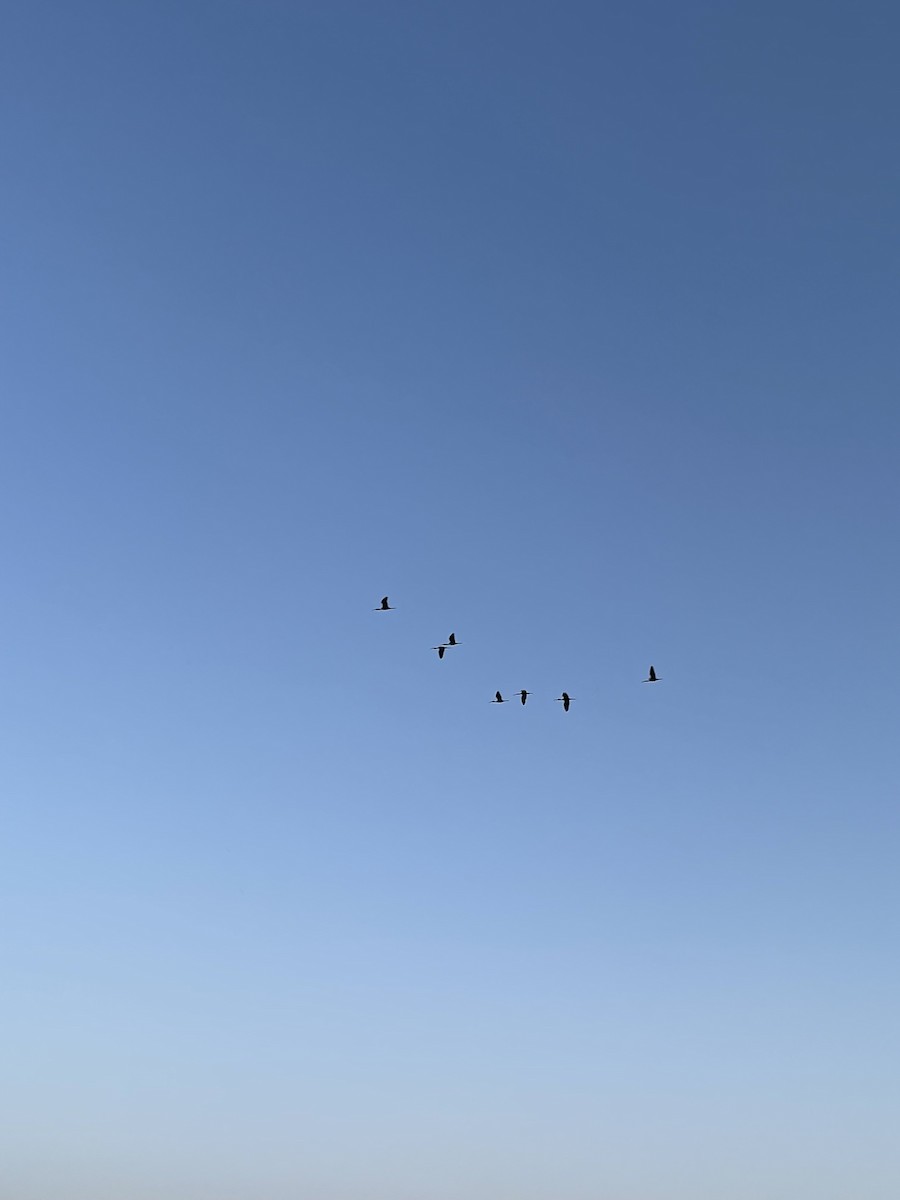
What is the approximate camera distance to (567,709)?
17800 cm

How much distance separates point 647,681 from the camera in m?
194

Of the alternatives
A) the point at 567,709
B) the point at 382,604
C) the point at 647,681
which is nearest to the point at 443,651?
the point at 382,604

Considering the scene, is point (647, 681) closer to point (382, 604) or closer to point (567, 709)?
point (567, 709)

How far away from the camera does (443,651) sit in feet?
597

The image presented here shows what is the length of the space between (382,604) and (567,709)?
166 feet

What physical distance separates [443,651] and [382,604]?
18.7 m

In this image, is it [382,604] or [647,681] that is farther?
[647,681]

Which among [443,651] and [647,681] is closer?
[443,651]

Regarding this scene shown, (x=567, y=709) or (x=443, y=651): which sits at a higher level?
(x=443, y=651)

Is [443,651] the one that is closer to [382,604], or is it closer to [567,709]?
[382,604]

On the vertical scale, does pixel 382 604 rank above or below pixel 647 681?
above

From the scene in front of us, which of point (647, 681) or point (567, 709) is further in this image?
point (647, 681)

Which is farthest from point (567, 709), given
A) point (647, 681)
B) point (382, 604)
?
point (382, 604)

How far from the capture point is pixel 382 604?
179m
